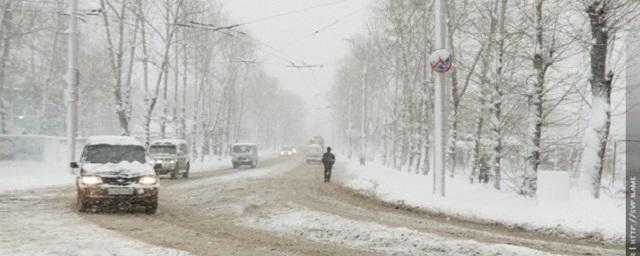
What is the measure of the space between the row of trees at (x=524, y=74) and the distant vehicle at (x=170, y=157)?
1283cm

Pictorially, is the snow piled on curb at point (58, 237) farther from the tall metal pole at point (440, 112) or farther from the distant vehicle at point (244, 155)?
the distant vehicle at point (244, 155)

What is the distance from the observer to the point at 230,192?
20.3 meters

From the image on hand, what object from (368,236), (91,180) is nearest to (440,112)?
(368,236)

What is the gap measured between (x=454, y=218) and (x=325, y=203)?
4.01 metres

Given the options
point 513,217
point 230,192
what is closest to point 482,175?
point 230,192

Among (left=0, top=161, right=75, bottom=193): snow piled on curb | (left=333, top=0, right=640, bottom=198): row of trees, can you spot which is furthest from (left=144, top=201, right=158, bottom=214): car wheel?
(left=333, top=0, right=640, bottom=198): row of trees

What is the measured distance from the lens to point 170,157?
28578 mm

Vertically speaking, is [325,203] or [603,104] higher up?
[603,104]

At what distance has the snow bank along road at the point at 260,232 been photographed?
9.18m

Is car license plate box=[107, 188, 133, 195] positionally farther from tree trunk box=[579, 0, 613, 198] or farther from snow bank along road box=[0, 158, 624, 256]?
tree trunk box=[579, 0, 613, 198]

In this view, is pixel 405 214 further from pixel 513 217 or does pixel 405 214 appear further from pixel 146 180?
pixel 146 180

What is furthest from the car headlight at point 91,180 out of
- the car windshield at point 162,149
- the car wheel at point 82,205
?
the car windshield at point 162,149

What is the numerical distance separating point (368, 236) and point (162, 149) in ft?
67.4

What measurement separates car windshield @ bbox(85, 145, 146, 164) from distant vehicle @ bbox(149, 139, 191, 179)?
1227cm
